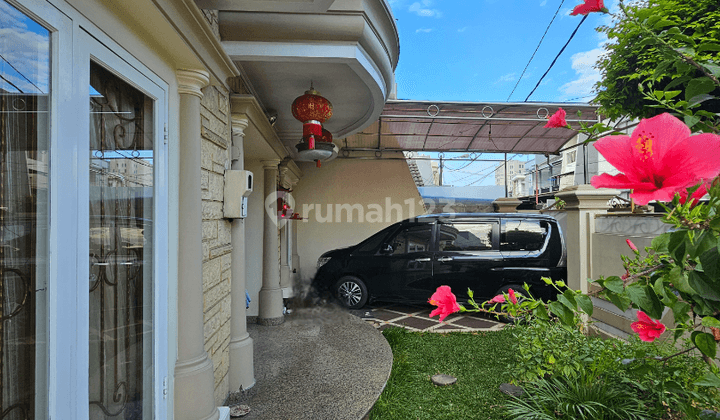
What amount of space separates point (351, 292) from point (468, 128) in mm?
3614

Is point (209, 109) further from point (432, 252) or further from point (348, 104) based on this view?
point (432, 252)

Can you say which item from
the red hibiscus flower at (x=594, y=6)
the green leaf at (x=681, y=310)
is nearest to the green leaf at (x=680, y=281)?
the green leaf at (x=681, y=310)

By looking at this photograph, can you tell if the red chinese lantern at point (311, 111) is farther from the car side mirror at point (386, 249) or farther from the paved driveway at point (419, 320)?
the car side mirror at point (386, 249)

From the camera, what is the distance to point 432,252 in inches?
234

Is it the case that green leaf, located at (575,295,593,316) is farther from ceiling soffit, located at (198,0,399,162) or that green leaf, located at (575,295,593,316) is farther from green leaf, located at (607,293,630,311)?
ceiling soffit, located at (198,0,399,162)

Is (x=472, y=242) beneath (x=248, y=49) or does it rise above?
beneath

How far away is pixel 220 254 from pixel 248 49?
4.56 ft

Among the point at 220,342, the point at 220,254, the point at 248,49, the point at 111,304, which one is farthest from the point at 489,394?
the point at 248,49

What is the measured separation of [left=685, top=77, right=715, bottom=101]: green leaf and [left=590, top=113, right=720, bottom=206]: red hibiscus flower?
24cm

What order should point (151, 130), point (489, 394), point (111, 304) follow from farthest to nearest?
point (489, 394) < point (151, 130) < point (111, 304)

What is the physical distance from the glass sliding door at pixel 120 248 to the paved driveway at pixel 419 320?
368cm

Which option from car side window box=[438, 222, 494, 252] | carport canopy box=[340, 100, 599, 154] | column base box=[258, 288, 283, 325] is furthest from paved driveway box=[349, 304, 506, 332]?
carport canopy box=[340, 100, 599, 154]

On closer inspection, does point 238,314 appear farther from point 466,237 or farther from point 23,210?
point 466,237

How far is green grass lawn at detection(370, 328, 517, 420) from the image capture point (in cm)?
277
